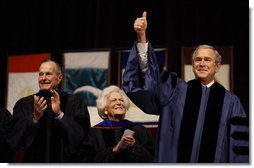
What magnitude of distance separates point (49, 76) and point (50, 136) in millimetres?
490

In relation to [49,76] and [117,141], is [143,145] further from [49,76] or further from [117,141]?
[49,76]

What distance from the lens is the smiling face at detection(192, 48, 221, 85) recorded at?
343 cm

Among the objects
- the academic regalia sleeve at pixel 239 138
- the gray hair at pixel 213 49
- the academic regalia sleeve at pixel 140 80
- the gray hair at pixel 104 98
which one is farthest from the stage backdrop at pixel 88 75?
the academic regalia sleeve at pixel 239 138

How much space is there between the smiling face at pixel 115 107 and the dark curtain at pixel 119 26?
0.17 meters

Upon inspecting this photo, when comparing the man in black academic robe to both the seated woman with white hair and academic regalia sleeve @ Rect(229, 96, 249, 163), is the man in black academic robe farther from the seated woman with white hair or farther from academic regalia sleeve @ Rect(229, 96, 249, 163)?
academic regalia sleeve @ Rect(229, 96, 249, 163)

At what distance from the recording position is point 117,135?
3607mm

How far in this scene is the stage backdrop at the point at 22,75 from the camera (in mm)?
3744

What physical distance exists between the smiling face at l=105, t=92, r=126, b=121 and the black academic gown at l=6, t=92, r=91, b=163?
201 mm

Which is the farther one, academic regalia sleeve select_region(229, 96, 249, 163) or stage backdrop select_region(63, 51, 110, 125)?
stage backdrop select_region(63, 51, 110, 125)

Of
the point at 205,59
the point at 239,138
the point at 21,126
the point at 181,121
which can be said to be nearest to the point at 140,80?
the point at 181,121

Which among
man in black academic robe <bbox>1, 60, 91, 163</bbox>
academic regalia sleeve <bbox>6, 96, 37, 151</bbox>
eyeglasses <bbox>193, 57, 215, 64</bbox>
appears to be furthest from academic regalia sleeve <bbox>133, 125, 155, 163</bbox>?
academic regalia sleeve <bbox>6, 96, 37, 151</bbox>

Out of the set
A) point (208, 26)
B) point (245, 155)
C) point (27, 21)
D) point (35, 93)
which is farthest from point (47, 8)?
point (245, 155)

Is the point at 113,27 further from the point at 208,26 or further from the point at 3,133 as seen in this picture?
the point at 3,133

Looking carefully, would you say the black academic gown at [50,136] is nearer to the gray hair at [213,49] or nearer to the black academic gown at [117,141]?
the black academic gown at [117,141]
